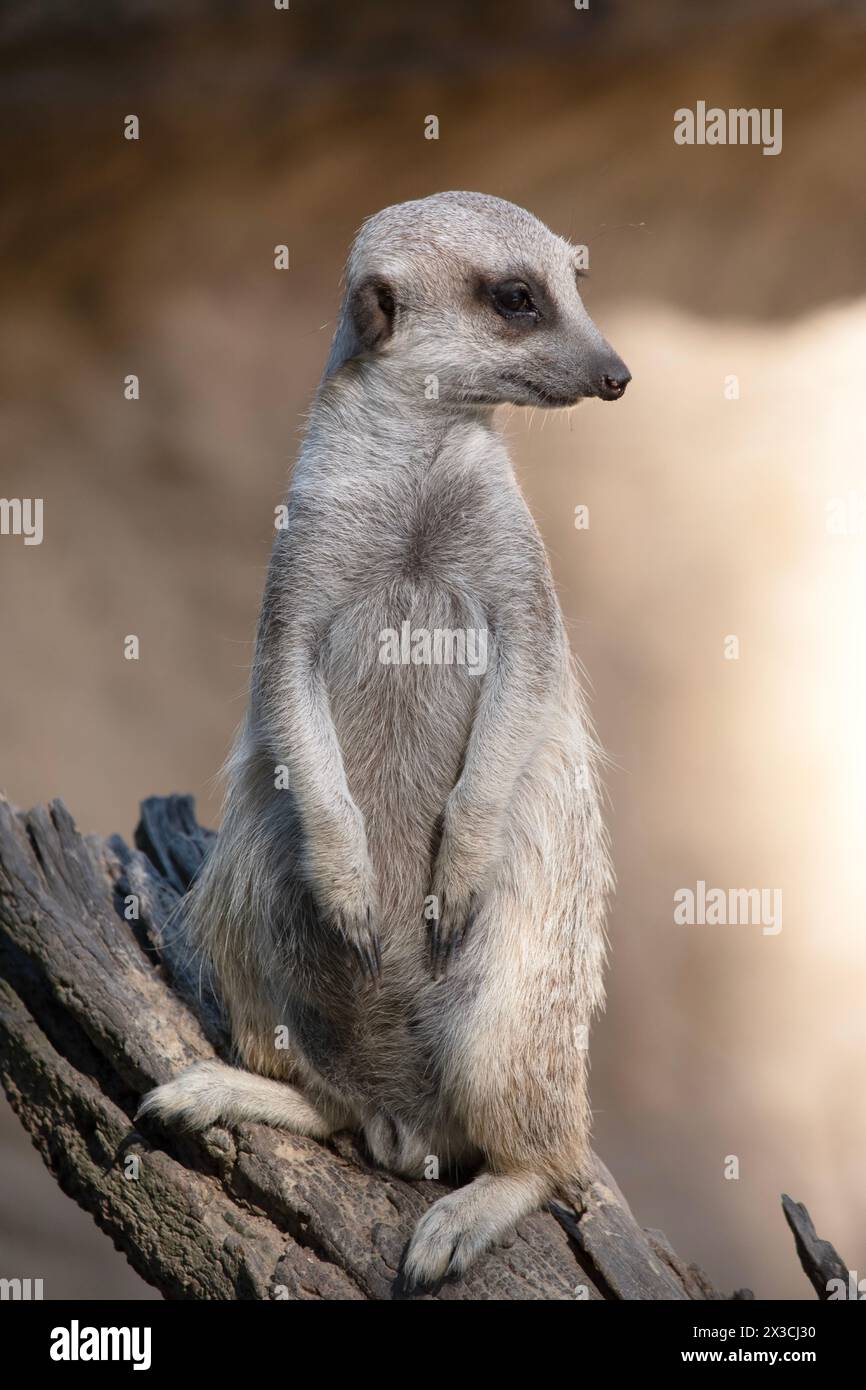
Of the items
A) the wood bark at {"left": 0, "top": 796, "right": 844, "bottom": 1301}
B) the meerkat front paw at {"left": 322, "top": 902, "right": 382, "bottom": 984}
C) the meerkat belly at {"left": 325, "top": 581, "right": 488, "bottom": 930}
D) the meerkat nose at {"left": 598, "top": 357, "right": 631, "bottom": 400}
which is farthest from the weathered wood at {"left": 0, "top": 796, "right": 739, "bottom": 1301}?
the meerkat nose at {"left": 598, "top": 357, "right": 631, "bottom": 400}

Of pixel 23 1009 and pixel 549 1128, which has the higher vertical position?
pixel 23 1009

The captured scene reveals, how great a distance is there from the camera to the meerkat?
2.95 meters

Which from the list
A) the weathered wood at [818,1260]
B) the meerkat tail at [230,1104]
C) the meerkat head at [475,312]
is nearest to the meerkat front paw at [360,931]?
the meerkat tail at [230,1104]

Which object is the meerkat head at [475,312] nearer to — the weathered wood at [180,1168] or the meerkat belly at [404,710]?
the meerkat belly at [404,710]

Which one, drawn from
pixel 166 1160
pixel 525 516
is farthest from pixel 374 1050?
pixel 525 516

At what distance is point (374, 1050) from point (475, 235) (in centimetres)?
182

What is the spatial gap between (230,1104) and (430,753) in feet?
3.06

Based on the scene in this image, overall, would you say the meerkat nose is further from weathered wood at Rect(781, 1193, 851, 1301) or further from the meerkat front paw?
weathered wood at Rect(781, 1193, 851, 1301)

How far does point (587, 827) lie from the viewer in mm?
3225

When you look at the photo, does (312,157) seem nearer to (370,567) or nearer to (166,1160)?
(370,567)

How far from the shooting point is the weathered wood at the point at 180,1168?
9.74 ft
